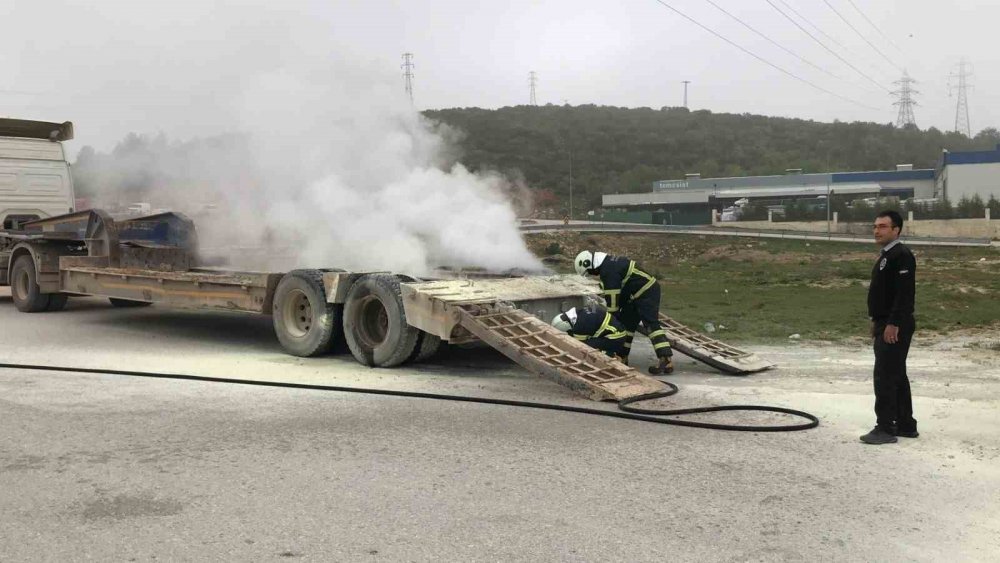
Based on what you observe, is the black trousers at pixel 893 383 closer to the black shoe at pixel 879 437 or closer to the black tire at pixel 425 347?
the black shoe at pixel 879 437

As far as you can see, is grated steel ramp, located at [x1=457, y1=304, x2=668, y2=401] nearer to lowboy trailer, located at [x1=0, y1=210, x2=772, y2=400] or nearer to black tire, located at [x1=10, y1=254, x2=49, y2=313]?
lowboy trailer, located at [x1=0, y1=210, x2=772, y2=400]

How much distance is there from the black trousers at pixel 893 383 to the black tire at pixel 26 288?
1411 centimetres

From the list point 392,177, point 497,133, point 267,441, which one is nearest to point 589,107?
point 497,133

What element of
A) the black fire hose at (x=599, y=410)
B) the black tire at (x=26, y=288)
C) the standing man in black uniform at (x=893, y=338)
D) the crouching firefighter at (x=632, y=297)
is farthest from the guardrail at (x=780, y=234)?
the standing man in black uniform at (x=893, y=338)

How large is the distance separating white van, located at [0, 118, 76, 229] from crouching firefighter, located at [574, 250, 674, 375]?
1223cm

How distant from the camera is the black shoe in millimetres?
6020

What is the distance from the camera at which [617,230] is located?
1658 inches

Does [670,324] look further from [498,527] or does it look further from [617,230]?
[617,230]

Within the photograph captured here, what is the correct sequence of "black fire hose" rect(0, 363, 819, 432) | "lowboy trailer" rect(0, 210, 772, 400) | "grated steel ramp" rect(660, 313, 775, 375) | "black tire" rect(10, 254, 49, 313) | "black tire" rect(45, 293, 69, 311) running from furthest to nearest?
"black tire" rect(45, 293, 69, 311)
"black tire" rect(10, 254, 49, 313)
"grated steel ramp" rect(660, 313, 775, 375)
"lowboy trailer" rect(0, 210, 772, 400)
"black fire hose" rect(0, 363, 819, 432)

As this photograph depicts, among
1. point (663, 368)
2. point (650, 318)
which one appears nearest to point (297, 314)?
point (650, 318)

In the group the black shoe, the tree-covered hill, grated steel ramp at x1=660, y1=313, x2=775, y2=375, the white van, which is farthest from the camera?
the tree-covered hill

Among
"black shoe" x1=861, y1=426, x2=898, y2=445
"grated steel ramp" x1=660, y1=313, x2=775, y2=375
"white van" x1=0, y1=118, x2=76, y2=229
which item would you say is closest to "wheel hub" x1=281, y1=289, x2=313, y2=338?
"grated steel ramp" x1=660, y1=313, x2=775, y2=375

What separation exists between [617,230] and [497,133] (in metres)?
10.3

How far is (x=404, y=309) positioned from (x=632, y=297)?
2.61 metres
